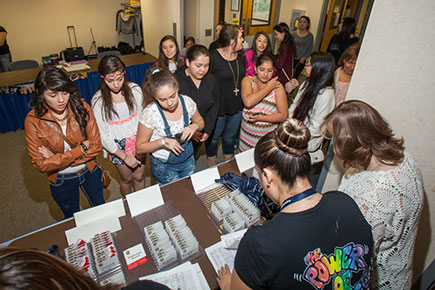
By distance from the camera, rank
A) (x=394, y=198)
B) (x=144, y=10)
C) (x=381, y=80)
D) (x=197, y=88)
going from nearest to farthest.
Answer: (x=394, y=198) < (x=381, y=80) < (x=197, y=88) < (x=144, y=10)

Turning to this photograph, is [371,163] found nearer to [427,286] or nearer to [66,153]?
[427,286]

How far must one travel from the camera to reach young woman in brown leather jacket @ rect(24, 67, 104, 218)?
1643 millimetres

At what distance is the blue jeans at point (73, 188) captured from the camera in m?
1.87

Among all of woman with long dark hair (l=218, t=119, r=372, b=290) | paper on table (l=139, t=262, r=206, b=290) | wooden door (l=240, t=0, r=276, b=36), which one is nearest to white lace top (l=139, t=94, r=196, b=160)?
paper on table (l=139, t=262, r=206, b=290)

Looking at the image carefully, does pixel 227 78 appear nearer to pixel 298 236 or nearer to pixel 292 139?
pixel 292 139

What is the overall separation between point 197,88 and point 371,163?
1564mm

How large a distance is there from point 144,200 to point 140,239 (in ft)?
0.81

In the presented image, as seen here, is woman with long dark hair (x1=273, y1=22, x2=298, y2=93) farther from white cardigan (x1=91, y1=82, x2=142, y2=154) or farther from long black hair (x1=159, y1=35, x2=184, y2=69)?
white cardigan (x1=91, y1=82, x2=142, y2=154)

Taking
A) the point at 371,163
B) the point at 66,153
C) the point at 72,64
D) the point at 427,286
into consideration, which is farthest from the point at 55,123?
the point at 72,64

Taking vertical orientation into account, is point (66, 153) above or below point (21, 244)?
above

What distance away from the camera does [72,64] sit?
181 inches

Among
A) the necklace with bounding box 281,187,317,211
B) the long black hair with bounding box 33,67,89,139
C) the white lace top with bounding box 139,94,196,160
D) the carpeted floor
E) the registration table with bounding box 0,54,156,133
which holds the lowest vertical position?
the carpeted floor

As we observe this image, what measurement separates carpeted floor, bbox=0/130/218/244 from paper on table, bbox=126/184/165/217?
155 cm

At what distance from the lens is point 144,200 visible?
1589 millimetres
